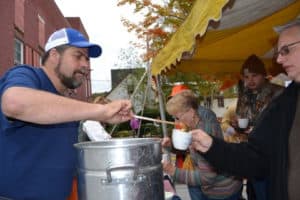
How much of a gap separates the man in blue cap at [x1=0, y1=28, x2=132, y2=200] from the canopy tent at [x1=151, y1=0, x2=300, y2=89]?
0.75m

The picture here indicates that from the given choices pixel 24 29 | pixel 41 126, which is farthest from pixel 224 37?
pixel 24 29

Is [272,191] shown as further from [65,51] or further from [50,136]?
[65,51]

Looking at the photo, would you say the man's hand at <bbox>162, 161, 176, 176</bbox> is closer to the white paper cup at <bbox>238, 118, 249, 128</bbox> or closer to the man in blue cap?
the man in blue cap

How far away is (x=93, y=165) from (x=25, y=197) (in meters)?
0.48

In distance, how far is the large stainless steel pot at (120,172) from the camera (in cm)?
151

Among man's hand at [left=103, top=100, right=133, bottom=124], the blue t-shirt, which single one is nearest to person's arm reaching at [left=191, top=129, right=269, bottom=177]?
man's hand at [left=103, top=100, right=133, bottom=124]

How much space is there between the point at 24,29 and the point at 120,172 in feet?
44.9

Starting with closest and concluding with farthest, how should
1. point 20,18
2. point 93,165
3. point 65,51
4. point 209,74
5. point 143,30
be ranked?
point 93,165 → point 65,51 → point 209,74 → point 143,30 → point 20,18

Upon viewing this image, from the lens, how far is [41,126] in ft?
5.96

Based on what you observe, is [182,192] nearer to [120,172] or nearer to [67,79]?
[67,79]

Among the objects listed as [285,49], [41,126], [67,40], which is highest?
[67,40]

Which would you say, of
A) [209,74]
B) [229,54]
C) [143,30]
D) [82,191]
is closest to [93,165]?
[82,191]

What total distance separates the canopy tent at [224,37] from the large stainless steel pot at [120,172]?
0.88 m

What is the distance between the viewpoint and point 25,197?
5.90 ft
